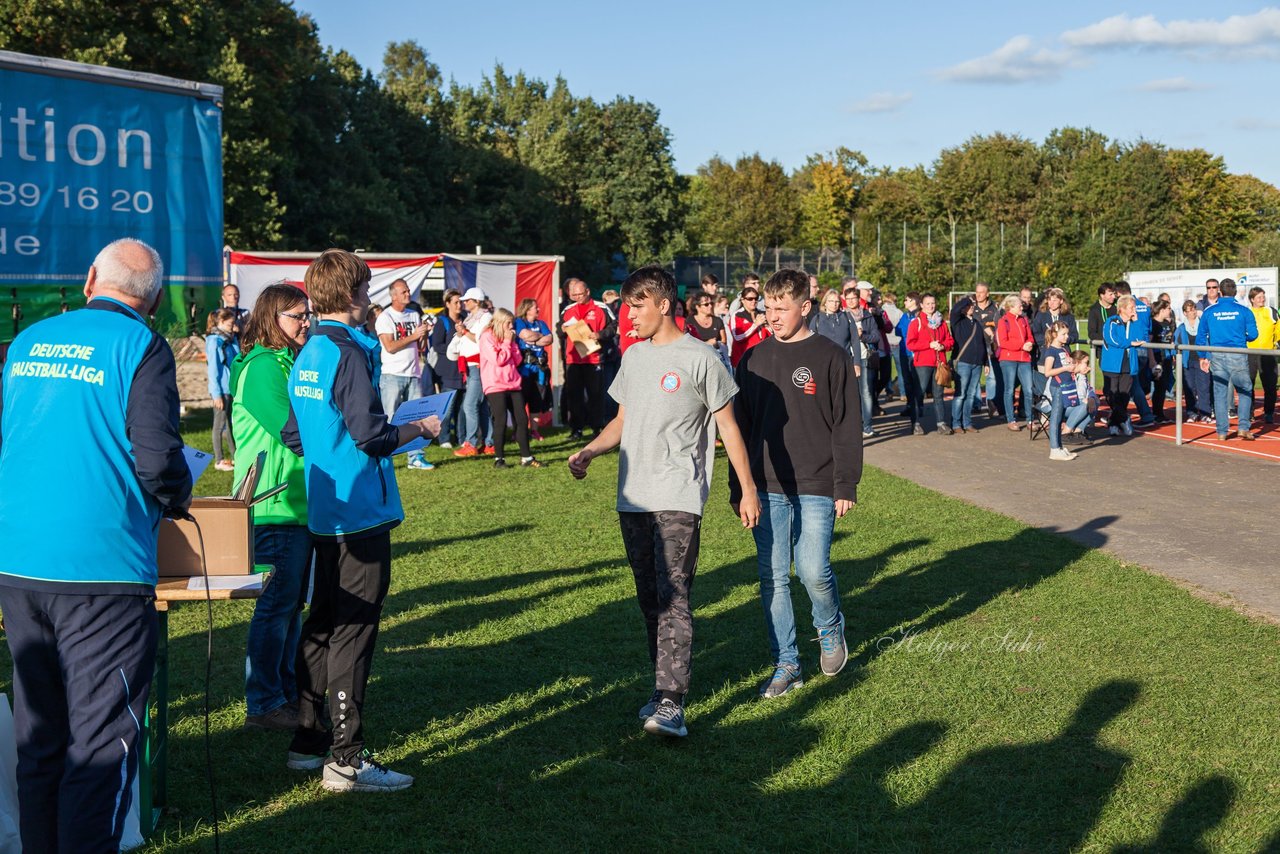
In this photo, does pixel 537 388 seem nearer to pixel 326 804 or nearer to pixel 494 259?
pixel 494 259

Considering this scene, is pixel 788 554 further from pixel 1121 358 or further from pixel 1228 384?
pixel 1228 384

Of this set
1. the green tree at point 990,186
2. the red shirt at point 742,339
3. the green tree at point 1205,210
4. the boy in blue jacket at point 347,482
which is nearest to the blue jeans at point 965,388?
→ the red shirt at point 742,339

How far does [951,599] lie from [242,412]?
4646 millimetres

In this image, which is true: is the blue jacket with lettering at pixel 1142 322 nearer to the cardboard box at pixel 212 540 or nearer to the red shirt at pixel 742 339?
the red shirt at pixel 742 339

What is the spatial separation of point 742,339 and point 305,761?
9812mm

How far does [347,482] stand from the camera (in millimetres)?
4590

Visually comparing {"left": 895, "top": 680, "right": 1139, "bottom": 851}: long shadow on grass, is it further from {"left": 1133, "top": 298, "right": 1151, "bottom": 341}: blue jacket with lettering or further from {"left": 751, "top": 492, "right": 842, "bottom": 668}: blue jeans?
{"left": 1133, "top": 298, "right": 1151, "bottom": 341}: blue jacket with lettering

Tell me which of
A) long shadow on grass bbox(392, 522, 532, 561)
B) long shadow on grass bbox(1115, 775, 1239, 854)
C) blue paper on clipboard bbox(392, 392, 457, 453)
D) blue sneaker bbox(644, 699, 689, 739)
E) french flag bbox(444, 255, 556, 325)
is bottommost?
long shadow on grass bbox(1115, 775, 1239, 854)

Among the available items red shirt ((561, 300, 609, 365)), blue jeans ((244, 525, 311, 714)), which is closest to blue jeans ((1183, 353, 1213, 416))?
red shirt ((561, 300, 609, 365))

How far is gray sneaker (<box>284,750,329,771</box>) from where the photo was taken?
495 cm

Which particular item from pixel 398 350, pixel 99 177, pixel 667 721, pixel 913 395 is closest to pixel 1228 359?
pixel 913 395

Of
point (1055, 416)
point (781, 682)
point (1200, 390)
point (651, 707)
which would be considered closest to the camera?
point (651, 707)

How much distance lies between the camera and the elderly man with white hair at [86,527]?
10.9ft

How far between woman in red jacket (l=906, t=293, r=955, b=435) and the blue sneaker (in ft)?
38.3
